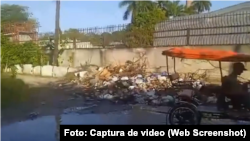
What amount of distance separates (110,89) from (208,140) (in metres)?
6.09

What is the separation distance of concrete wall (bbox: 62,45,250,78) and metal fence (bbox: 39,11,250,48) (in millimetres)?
481

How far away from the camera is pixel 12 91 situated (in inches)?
441

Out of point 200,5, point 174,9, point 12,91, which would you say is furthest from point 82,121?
point 200,5

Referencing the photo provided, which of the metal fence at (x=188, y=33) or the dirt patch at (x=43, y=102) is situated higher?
the metal fence at (x=188, y=33)

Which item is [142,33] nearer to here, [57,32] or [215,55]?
[57,32]

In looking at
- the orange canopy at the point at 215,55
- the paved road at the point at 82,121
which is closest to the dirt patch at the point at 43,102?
the paved road at the point at 82,121

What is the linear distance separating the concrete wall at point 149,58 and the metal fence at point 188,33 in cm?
48

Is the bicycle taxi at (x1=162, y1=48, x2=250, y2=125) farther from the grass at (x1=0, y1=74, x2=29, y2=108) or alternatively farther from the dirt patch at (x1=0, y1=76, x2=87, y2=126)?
the grass at (x1=0, y1=74, x2=29, y2=108)

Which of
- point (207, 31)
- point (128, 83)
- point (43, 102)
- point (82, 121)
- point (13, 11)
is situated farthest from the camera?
point (13, 11)

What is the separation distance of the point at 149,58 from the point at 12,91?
5654 millimetres

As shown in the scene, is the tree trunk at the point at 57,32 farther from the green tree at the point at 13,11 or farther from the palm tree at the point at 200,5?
the green tree at the point at 13,11

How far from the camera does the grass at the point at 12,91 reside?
962 cm

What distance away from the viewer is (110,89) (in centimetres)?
1065
